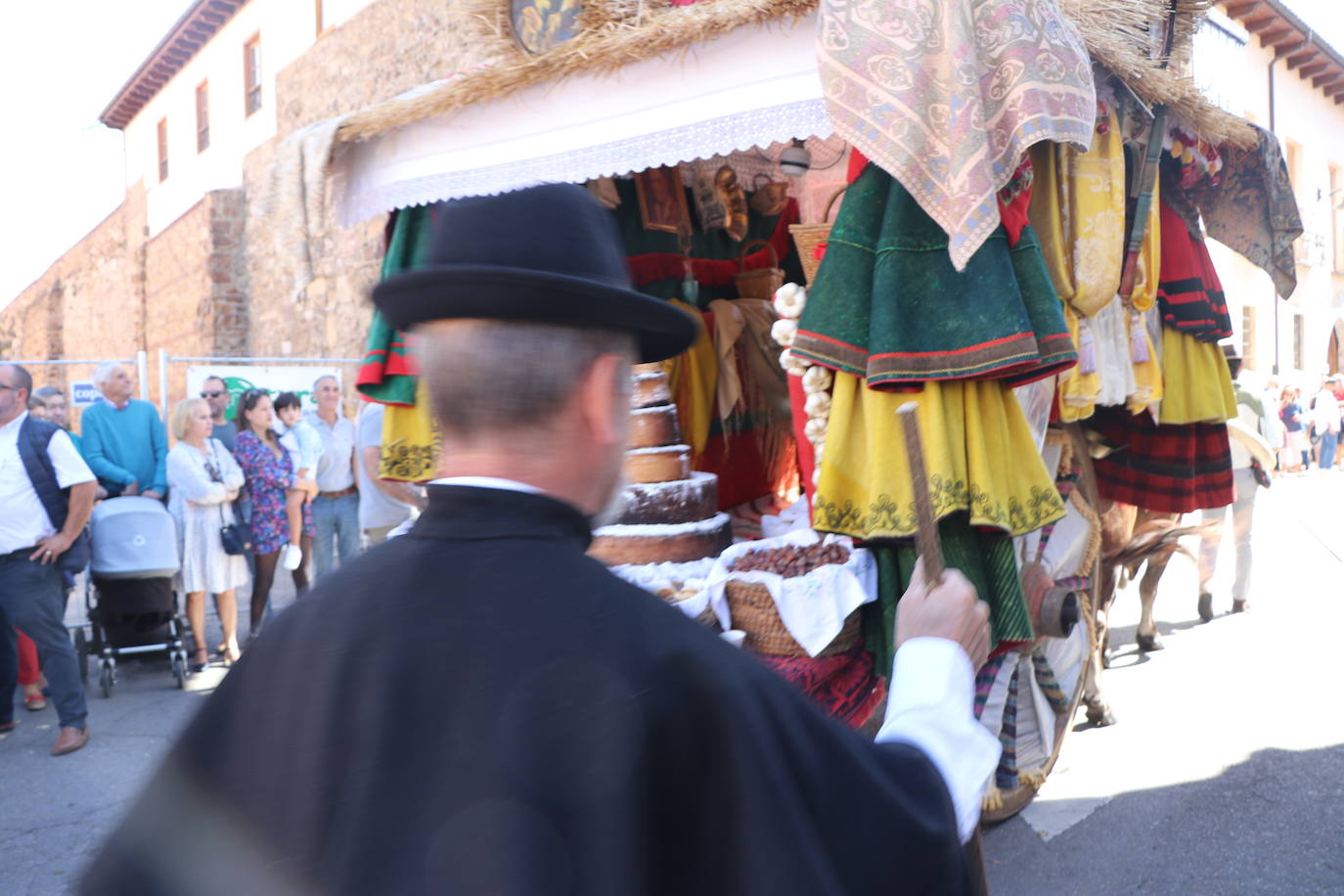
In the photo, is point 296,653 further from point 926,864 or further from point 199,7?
point 199,7

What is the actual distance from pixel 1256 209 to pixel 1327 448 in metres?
18.1

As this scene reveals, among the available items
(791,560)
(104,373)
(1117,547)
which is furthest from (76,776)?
(1117,547)

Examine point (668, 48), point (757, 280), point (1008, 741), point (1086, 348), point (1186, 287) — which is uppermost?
point (668, 48)

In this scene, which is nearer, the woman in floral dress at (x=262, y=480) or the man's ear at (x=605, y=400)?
the man's ear at (x=605, y=400)

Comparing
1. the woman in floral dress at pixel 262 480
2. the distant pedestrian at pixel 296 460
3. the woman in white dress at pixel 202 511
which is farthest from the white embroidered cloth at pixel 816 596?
the distant pedestrian at pixel 296 460

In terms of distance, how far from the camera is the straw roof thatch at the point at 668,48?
10.3ft

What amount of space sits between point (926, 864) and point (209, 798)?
77 centimetres

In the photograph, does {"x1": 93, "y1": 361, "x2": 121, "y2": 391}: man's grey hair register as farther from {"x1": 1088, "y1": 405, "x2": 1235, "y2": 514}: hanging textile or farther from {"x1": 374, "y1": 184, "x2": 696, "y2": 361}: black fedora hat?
{"x1": 374, "y1": 184, "x2": 696, "y2": 361}: black fedora hat

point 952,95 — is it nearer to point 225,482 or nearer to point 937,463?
point 937,463

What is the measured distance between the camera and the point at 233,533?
6.61 metres

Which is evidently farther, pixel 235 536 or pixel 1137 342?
pixel 235 536

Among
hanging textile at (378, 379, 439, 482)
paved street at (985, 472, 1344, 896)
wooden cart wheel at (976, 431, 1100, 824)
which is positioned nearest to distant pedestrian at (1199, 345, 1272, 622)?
paved street at (985, 472, 1344, 896)

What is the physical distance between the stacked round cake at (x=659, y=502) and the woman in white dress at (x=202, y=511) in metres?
3.87

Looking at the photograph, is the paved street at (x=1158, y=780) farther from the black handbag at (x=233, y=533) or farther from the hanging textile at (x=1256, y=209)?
the hanging textile at (x=1256, y=209)
